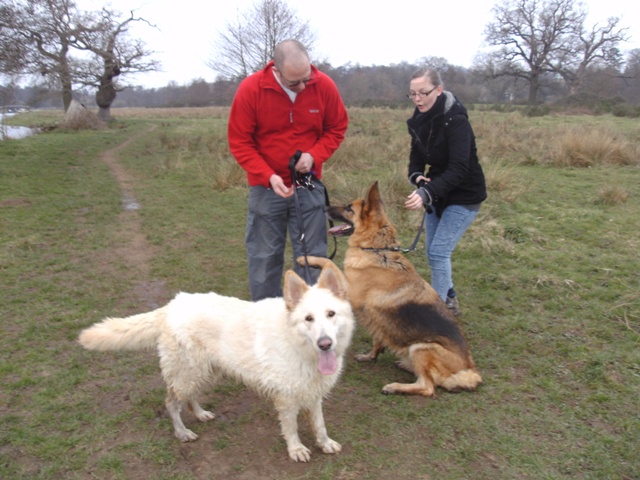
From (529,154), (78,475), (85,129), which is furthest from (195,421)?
(85,129)

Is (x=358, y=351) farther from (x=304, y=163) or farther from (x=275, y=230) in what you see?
(x=304, y=163)

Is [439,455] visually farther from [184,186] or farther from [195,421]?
[184,186]

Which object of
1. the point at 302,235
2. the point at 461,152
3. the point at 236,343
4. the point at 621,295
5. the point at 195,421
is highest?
the point at 461,152

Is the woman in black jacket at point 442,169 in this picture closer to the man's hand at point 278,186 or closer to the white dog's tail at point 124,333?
the man's hand at point 278,186

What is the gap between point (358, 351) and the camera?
433 centimetres

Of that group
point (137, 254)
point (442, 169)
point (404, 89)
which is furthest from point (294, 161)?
point (404, 89)

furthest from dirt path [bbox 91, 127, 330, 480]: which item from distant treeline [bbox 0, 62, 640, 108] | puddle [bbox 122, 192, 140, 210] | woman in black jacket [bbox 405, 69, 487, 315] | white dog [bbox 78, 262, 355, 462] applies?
distant treeline [bbox 0, 62, 640, 108]

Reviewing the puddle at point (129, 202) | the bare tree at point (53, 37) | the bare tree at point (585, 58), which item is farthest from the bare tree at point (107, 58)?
the bare tree at point (585, 58)

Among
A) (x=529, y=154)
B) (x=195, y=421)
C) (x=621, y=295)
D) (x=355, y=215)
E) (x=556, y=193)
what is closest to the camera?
(x=195, y=421)

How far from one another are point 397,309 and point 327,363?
1.30 m

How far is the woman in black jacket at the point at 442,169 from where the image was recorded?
3732 mm

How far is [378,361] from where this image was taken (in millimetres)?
4117

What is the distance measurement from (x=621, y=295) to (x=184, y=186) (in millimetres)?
10327

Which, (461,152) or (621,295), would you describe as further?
(621,295)
